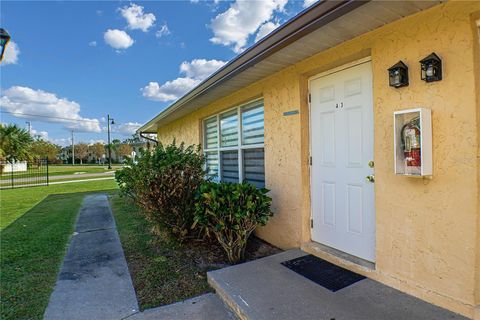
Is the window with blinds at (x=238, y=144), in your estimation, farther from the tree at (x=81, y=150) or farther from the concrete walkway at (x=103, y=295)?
the tree at (x=81, y=150)

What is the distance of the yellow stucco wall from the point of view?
210 cm

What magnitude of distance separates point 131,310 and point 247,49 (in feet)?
10.3

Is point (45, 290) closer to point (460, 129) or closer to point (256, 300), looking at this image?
point (256, 300)

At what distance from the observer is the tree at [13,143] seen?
91.4 ft

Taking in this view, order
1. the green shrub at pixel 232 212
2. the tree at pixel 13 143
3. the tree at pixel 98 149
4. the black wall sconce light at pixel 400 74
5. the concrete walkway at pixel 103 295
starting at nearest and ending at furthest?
the black wall sconce light at pixel 400 74 < the concrete walkway at pixel 103 295 < the green shrub at pixel 232 212 < the tree at pixel 13 143 < the tree at pixel 98 149

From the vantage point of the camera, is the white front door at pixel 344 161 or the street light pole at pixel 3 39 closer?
the white front door at pixel 344 161

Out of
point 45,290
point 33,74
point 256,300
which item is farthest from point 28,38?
point 256,300

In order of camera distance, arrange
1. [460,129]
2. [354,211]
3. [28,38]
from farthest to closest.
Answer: [28,38] → [354,211] → [460,129]

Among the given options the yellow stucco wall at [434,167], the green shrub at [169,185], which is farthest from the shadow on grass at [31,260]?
the yellow stucco wall at [434,167]

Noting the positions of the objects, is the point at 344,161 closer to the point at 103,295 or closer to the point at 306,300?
the point at 306,300

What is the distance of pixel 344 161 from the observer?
3.30 meters

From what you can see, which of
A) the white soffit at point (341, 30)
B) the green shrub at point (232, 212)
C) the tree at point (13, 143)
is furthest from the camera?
the tree at point (13, 143)

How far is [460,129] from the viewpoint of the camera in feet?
7.04

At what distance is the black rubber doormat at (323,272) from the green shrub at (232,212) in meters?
0.69
